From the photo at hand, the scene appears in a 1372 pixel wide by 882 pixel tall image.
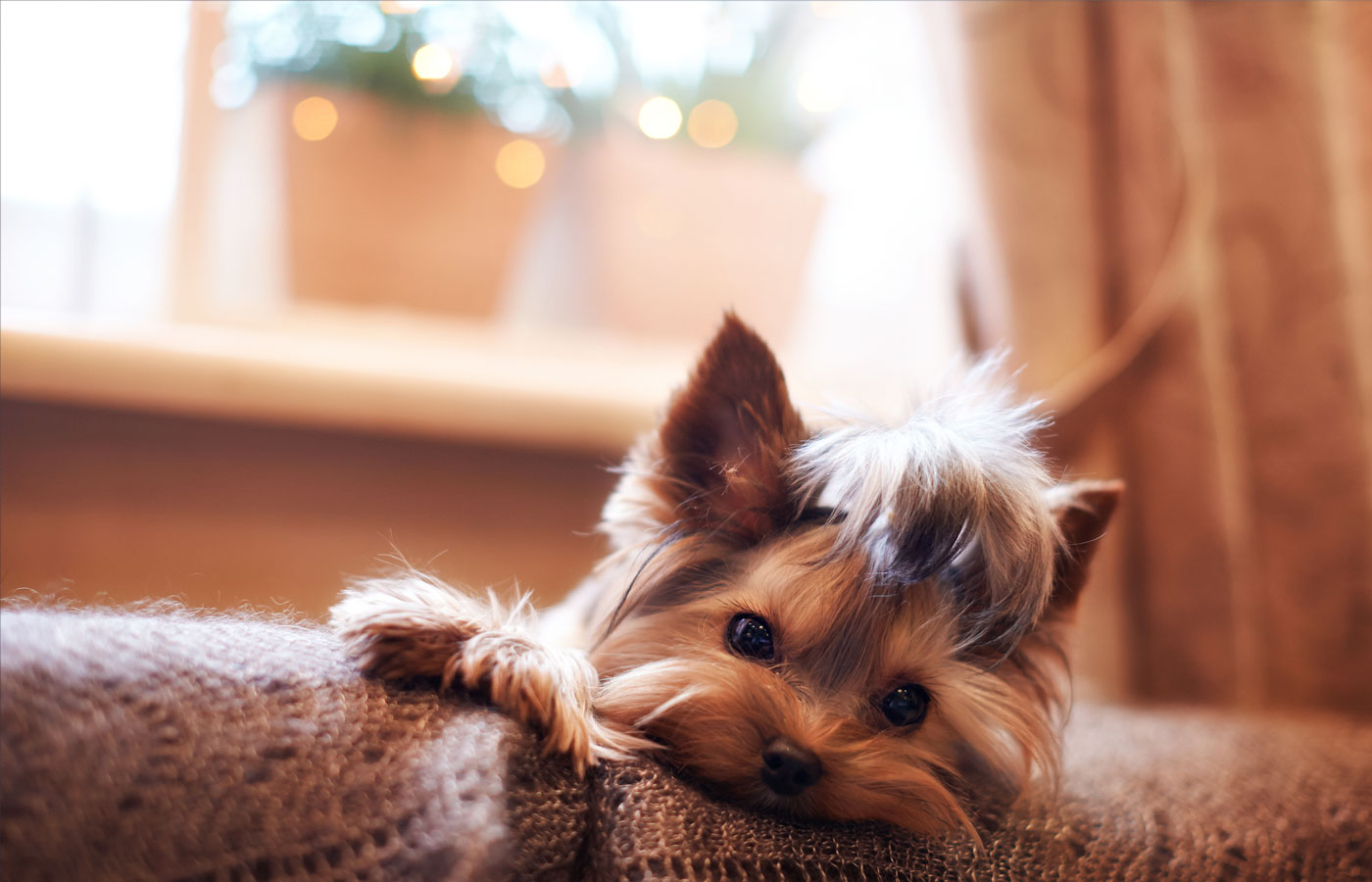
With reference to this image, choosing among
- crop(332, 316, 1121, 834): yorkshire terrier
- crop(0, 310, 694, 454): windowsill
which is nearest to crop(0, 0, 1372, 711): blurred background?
crop(0, 310, 694, 454): windowsill

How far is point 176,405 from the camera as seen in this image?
1544 millimetres

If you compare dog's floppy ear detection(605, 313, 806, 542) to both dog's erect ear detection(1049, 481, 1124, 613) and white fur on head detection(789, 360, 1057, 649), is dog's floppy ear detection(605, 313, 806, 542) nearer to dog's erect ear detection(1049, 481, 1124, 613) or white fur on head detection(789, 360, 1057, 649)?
white fur on head detection(789, 360, 1057, 649)

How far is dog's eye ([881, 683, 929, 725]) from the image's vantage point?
3.12 feet

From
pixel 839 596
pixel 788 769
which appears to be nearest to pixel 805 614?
pixel 839 596

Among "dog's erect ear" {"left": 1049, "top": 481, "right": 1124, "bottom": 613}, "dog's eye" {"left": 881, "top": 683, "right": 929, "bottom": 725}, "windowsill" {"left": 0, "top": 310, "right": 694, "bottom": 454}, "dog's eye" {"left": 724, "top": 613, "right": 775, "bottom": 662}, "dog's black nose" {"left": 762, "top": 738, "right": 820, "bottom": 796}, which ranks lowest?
"dog's black nose" {"left": 762, "top": 738, "right": 820, "bottom": 796}

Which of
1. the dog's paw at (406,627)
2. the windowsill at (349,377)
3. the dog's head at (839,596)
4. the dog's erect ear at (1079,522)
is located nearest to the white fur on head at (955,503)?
the dog's head at (839,596)

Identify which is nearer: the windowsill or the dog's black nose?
the dog's black nose

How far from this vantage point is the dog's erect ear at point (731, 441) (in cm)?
98

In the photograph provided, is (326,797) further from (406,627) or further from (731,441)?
(731,441)

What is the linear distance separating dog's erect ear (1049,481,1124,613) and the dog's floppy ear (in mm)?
325

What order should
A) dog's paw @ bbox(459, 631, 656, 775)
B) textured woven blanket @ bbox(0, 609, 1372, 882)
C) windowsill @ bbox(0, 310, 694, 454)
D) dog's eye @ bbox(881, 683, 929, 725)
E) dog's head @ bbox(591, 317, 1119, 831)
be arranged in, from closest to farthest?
textured woven blanket @ bbox(0, 609, 1372, 882), dog's paw @ bbox(459, 631, 656, 775), dog's head @ bbox(591, 317, 1119, 831), dog's eye @ bbox(881, 683, 929, 725), windowsill @ bbox(0, 310, 694, 454)

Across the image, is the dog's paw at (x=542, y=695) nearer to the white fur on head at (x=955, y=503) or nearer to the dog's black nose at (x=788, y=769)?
the dog's black nose at (x=788, y=769)

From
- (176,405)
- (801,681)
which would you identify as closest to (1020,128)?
(801,681)

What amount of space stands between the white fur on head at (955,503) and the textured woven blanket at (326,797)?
0.24 m
